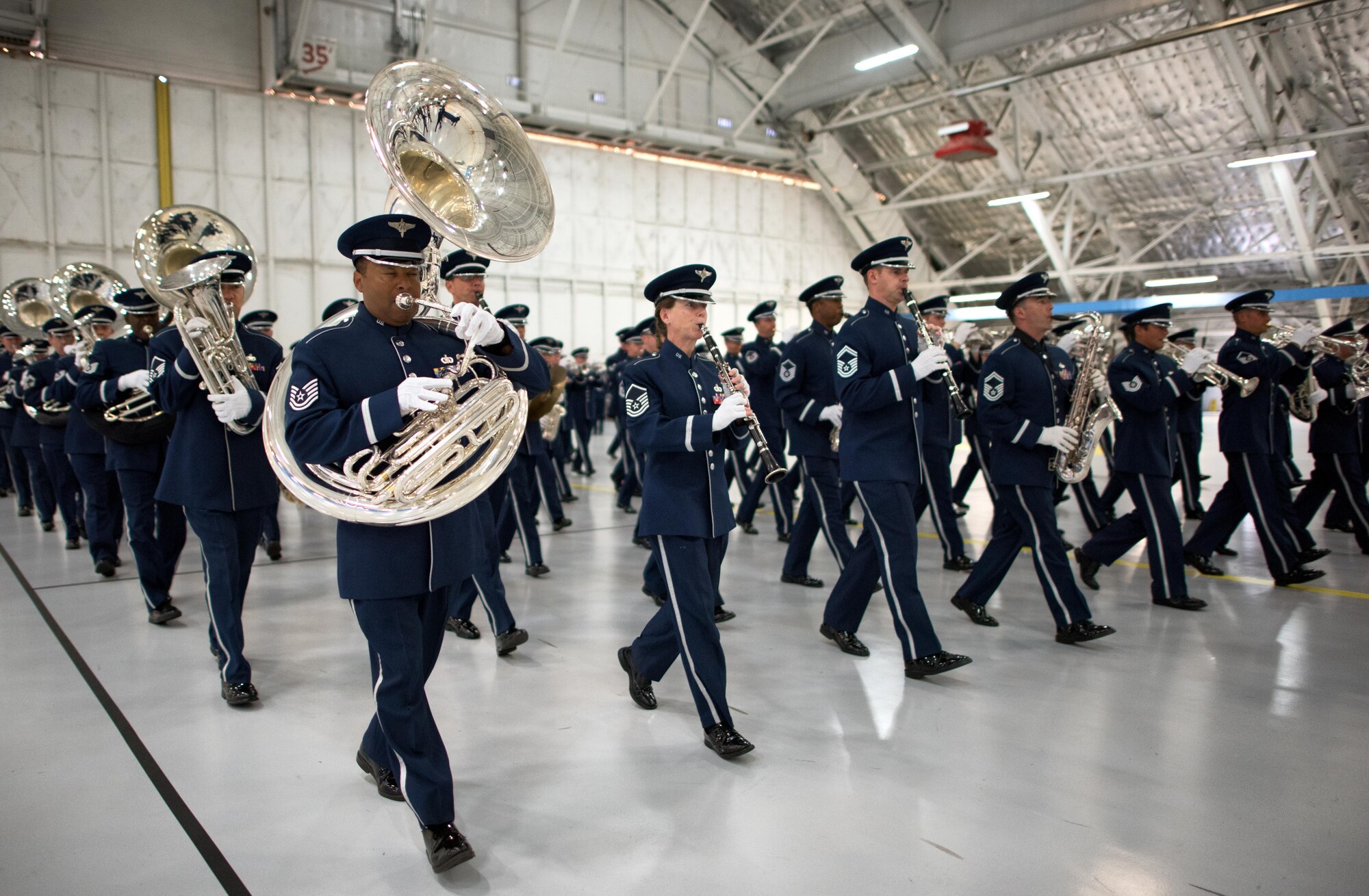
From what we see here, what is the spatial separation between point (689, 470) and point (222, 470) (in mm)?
2244

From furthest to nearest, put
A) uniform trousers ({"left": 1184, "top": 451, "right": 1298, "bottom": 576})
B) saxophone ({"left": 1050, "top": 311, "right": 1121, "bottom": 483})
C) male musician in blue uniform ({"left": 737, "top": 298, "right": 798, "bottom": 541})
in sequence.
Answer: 1. male musician in blue uniform ({"left": 737, "top": 298, "right": 798, "bottom": 541})
2. uniform trousers ({"left": 1184, "top": 451, "right": 1298, "bottom": 576})
3. saxophone ({"left": 1050, "top": 311, "right": 1121, "bottom": 483})

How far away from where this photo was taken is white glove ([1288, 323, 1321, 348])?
7.44m

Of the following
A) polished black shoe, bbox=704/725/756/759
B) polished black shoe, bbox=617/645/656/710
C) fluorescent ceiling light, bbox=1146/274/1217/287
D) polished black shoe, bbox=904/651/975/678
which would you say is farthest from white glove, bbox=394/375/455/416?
fluorescent ceiling light, bbox=1146/274/1217/287

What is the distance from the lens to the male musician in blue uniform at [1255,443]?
6.51 m

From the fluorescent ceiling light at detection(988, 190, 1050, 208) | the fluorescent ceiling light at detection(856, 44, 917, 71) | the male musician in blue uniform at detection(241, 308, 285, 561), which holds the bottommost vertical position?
the male musician in blue uniform at detection(241, 308, 285, 561)

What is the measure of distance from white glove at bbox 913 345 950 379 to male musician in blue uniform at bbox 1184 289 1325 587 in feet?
11.1

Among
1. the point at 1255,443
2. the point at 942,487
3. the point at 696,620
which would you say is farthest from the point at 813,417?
the point at 1255,443

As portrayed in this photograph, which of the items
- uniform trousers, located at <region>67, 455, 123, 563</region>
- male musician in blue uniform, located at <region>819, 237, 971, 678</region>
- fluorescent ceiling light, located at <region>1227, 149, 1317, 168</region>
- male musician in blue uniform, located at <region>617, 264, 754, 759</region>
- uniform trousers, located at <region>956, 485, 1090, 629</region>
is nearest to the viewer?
male musician in blue uniform, located at <region>617, 264, 754, 759</region>

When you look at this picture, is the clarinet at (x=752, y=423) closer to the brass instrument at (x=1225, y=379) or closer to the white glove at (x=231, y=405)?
the white glove at (x=231, y=405)

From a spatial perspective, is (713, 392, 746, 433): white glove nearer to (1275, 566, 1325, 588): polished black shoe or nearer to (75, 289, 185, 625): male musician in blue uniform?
(75, 289, 185, 625): male musician in blue uniform

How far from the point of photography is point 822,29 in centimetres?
1916

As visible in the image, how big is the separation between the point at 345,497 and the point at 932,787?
2249 mm

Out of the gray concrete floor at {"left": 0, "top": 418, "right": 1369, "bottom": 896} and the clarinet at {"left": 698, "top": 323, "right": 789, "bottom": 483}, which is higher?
the clarinet at {"left": 698, "top": 323, "right": 789, "bottom": 483}

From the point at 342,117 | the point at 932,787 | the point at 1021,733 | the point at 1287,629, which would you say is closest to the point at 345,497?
the point at 932,787
